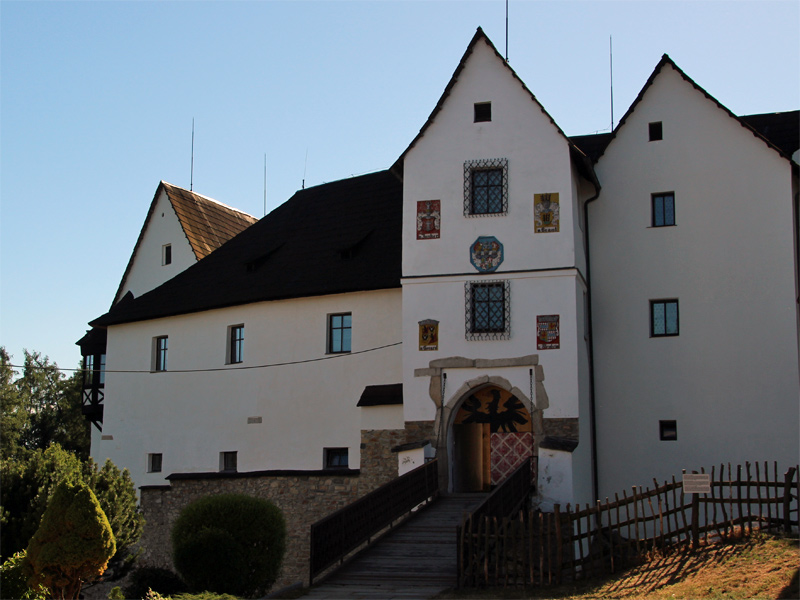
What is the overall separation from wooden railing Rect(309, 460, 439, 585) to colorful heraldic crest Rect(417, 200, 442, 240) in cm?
599

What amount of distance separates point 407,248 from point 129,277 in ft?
51.3

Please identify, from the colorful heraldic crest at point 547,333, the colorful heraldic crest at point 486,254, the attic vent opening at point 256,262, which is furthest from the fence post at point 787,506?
the attic vent opening at point 256,262

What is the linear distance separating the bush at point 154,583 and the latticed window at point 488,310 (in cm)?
885

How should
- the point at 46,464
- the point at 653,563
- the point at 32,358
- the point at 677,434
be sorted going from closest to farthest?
the point at 653,563 < the point at 677,434 < the point at 46,464 < the point at 32,358

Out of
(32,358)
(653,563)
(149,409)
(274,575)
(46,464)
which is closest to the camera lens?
(653,563)

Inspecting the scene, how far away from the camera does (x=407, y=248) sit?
85.7 feet

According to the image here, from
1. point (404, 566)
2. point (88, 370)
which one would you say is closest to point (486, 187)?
point (404, 566)

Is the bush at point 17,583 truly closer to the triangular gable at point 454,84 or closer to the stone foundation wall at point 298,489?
the stone foundation wall at point 298,489

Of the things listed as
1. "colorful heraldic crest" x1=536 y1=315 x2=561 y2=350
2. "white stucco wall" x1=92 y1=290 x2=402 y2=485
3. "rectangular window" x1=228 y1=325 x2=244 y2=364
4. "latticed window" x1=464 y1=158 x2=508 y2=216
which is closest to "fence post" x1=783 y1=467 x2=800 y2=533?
"colorful heraldic crest" x1=536 y1=315 x2=561 y2=350

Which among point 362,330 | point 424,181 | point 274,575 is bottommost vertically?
point 274,575

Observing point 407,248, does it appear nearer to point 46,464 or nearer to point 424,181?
point 424,181

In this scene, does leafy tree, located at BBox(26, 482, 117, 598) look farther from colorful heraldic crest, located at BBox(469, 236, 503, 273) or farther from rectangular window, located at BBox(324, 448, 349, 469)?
colorful heraldic crest, located at BBox(469, 236, 503, 273)

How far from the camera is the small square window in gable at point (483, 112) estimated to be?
26172 mm

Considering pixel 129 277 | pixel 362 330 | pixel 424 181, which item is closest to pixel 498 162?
pixel 424 181
